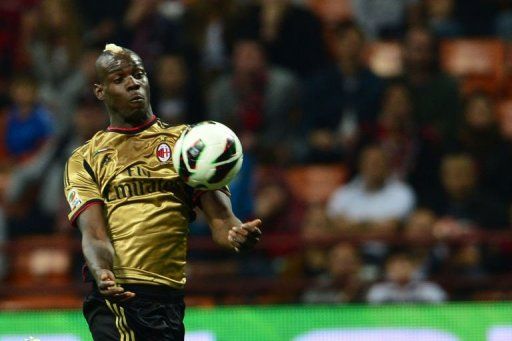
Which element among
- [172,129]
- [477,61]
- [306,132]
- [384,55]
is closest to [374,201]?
[306,132]

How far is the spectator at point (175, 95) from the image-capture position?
10516 mm

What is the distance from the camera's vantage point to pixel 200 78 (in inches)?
428

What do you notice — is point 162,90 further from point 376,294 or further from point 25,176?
point 376,294

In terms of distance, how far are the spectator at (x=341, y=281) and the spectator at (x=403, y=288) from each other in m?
0.13

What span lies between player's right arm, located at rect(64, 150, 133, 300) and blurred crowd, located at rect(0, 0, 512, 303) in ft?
12.7

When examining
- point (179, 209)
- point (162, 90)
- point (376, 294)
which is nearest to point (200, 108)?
point (162, 90)

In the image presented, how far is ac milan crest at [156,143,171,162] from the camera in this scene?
16.9 feet

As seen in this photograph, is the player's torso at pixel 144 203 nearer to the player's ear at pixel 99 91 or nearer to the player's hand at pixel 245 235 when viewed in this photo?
the player's ear at pixel 99 91

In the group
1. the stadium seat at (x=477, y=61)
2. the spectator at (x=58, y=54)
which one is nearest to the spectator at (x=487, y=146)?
the stadium seat at (x=477, y=61)

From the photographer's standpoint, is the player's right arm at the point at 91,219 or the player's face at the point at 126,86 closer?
the player's right arm at the point at 91,219

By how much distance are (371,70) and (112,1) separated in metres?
2.96

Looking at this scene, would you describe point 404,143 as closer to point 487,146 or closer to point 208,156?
point 487,146

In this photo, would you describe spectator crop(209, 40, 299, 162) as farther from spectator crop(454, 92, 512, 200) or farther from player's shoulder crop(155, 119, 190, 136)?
player's shoulder crop(155, 119, 190, 136)

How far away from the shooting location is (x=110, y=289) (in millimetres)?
4742
